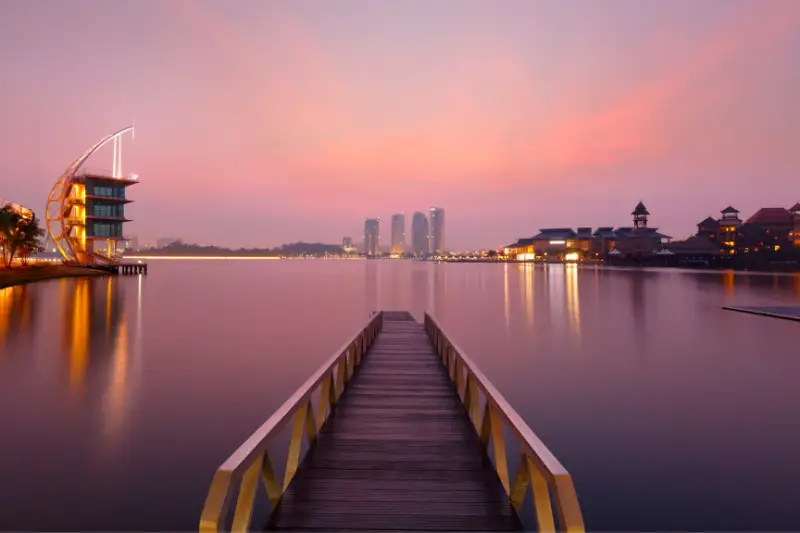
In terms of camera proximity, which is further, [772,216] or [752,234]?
[772,216]

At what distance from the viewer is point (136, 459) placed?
9648mm

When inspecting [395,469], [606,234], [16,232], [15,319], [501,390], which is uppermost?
[606,234]

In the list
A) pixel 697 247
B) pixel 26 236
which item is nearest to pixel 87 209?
pixel 26 236

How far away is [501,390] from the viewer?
15867 millimetres

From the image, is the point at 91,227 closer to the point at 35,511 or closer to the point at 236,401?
the point at 236,401

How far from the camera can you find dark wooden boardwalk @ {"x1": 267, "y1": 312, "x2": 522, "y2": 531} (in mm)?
5082

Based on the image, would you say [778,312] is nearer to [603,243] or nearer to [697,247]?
[697,247]

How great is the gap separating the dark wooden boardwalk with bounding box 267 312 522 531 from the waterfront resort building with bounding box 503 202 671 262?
457 feet

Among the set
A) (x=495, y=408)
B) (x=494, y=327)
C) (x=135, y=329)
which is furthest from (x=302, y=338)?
(x=495, y=408)

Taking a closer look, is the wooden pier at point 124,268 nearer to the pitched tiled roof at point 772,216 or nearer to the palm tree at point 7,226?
the palm tree at point 7,226

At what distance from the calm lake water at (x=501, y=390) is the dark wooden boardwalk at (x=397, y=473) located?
246 centimetres

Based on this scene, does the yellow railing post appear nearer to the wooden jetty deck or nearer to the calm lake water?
the wooden jetty deck

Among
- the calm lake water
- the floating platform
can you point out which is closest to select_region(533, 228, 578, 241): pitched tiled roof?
the floating platform

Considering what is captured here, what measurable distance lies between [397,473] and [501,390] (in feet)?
33.7
